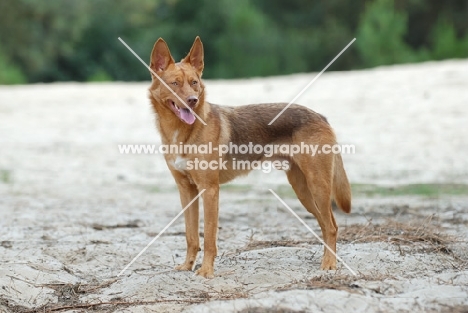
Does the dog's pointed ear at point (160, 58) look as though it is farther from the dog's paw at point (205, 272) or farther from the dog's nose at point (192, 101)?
the dog's paw at point (205, 272)

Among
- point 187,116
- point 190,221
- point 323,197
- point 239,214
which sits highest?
point 187,116

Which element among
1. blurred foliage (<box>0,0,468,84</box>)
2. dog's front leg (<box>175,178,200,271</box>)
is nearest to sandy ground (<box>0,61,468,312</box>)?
dog's front leg (<box>175,178,200,271</box>)

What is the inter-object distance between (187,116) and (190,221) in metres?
1.00

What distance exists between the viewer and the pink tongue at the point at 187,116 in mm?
6305

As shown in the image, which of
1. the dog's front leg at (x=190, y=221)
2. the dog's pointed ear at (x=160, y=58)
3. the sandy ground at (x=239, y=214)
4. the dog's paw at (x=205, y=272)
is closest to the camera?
the sandy ground at (x=239, y=214)

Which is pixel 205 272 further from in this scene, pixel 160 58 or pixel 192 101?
pixel 160 58

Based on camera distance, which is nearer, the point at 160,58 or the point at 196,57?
the point at 160,58

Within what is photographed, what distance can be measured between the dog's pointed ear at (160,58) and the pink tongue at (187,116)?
16.6 inches

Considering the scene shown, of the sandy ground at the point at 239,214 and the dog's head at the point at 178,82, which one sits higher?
the dog's head at the point at 178,82

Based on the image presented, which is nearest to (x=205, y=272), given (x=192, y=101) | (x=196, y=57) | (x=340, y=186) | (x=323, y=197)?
(x=323, y=197)

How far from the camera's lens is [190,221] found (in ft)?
22.3

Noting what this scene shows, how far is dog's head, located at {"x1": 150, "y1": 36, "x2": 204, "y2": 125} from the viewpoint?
6302 millimetres

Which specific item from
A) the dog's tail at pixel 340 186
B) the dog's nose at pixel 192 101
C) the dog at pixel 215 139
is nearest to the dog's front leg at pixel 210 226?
the dog at pixel 215 139

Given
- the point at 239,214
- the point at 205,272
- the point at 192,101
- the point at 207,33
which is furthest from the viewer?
the point at 207,33
